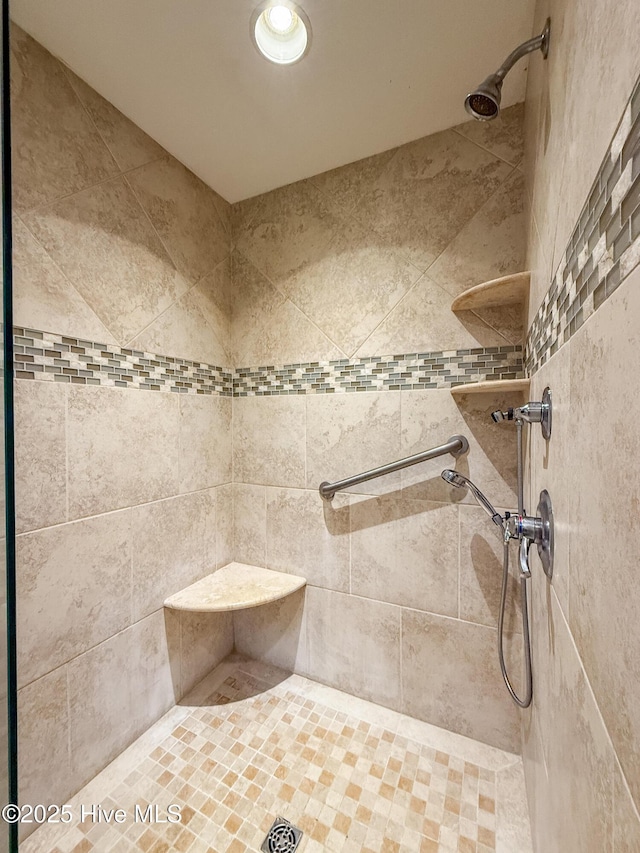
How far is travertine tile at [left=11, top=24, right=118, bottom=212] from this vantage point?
0.87 meters

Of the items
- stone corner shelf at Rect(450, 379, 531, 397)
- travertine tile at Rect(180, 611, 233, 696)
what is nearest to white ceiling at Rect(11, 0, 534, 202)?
stone corner shelf at Rect(450, 379, 531, 397)

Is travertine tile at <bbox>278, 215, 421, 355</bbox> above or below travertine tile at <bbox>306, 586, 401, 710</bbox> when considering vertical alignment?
above

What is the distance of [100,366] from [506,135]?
1.54m

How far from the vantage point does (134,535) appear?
116 cm

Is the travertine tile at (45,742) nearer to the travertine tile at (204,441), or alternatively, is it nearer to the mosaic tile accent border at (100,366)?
the travertine tile at (204,441)

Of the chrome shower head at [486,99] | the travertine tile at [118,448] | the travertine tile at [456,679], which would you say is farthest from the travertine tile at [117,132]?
the travertine tile at [456,679]

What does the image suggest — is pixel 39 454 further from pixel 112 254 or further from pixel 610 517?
pixel 610 517

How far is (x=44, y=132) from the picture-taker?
927 millimetres

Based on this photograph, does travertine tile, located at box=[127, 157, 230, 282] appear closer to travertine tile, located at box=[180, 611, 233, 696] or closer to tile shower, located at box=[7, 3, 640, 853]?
tile shower, located at box=[7, 3, 640, 853]

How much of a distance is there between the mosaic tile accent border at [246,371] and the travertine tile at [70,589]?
46cm

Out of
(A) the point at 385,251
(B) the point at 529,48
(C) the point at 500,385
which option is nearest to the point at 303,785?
(C) the point at 500,385

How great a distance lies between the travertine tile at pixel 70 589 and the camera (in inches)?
34.6

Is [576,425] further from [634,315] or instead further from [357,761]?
[357,761]

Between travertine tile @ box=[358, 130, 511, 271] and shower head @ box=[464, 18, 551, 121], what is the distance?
0.41m
